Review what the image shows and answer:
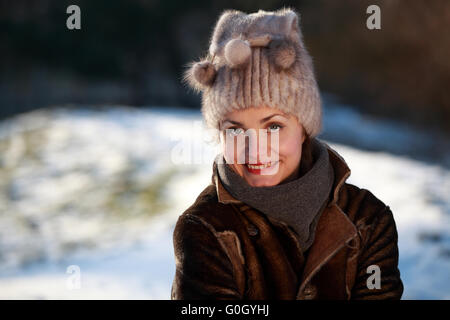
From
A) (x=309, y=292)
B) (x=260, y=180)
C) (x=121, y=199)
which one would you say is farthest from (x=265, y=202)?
(x=121, y=199)

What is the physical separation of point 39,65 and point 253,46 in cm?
967

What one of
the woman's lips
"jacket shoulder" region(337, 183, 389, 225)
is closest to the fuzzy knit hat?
the woman's lips

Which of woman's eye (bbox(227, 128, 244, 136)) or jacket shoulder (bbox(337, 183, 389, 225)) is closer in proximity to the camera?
woman's eye (bbox(227, 128, 244, 136))

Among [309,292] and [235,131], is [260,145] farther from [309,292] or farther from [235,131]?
[309,292]

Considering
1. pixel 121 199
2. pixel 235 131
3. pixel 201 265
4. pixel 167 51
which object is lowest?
pixel 121 199

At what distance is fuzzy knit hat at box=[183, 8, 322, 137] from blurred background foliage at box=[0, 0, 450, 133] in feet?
22.2

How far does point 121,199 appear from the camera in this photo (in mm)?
4777

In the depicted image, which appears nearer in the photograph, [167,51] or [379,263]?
[379,263]

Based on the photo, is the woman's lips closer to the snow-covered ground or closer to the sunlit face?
the sunlit face

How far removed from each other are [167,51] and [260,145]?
9.83 m

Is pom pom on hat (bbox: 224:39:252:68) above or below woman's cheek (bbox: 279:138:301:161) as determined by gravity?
above

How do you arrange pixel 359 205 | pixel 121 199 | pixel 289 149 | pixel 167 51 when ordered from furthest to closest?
pixel 167 51 < pixel 121 199 < pixel 359 205 < pixel 289 149

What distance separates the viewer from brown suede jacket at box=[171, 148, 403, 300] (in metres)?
1.59
